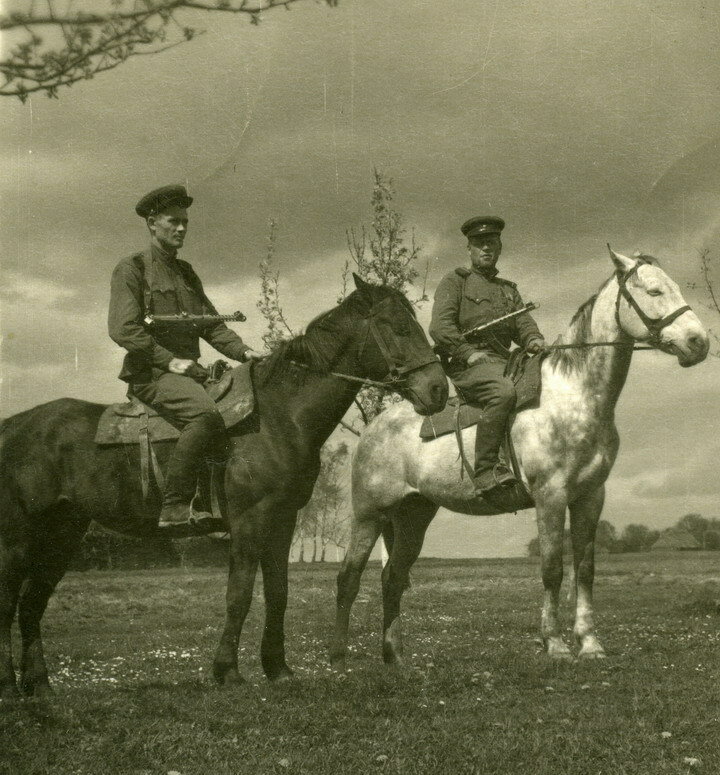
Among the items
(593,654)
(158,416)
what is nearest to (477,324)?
(593,654)

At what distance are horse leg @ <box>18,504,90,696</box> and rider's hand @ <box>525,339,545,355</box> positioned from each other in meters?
5.13

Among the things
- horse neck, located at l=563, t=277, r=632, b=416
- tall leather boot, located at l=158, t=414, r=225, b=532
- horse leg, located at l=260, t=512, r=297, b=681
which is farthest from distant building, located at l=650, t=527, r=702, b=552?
tall leather boot, located at l=158, t=414, r=225, b=532

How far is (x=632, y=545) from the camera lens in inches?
1951

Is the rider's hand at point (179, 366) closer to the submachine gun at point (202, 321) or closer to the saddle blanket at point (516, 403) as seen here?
the submachine gun at point (202, 321)

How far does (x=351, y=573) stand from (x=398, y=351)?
3.51m

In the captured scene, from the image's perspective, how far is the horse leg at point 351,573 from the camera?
9656 mm

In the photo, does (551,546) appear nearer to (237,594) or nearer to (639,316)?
(639,316)

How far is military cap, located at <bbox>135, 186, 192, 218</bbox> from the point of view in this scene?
27.2ft

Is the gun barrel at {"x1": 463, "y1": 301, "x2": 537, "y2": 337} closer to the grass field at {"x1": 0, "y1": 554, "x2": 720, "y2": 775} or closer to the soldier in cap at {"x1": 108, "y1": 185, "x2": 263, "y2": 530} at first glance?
the soldier in cap at {"x1": 108, "y1": 185, "x2": 263, "y2": 530}

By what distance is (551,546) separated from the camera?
33.9ft

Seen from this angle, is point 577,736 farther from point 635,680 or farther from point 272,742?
point 635,680

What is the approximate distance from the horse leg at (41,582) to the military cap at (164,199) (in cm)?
272

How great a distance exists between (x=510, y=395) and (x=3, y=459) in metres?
5.18

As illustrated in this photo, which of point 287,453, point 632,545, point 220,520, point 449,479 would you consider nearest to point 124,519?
point 220,520
